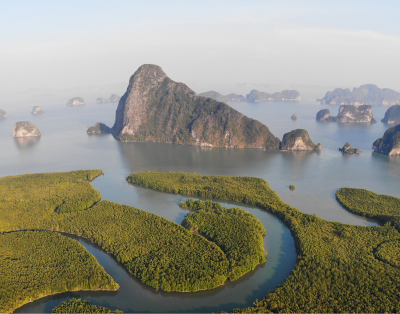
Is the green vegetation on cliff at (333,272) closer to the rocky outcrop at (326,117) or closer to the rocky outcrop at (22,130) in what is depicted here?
the rocky outcrop at (22,130)

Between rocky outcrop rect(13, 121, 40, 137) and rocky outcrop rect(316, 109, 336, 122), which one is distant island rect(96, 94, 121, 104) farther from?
rocky outcrop rect(316, 109, 336, 122)

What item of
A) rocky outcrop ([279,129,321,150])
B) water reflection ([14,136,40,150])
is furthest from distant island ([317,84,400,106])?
water reflection ([14,136,40,150])

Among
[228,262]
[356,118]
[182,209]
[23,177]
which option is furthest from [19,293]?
[356,118]

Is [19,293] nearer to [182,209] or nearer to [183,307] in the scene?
[183,307]

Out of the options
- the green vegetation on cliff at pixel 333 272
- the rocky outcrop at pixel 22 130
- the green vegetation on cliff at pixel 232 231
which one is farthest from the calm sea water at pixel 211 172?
the rocky outcrop at pixel 22 130

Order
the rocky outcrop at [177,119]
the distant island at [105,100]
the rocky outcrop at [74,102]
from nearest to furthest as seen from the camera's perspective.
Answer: the rocky outcrop at [177,119], the rocky outcrop at [74,102], the distant island at [105,100]

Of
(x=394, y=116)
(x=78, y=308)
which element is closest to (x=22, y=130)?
(x=78, y=308)
